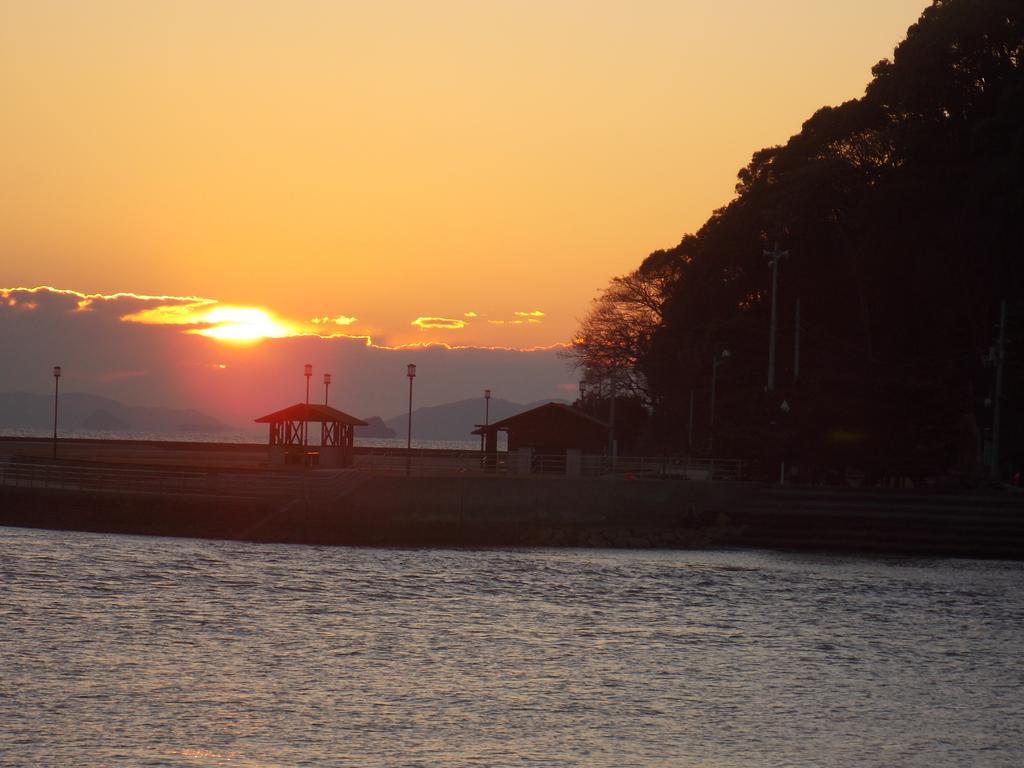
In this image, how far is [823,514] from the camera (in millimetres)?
46719

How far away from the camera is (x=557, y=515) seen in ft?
158

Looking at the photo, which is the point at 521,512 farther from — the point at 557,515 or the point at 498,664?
the point at 498,664

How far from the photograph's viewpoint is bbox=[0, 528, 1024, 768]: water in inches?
670

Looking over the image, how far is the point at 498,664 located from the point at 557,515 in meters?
25.1

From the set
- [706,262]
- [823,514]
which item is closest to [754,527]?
[823,514]

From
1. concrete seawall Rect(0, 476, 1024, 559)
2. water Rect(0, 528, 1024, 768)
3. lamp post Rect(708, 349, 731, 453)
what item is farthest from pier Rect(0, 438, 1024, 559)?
lamp post Rect(708, 349, 731, 453)

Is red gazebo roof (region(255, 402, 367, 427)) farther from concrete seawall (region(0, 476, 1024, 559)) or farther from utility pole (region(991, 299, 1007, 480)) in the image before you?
utility pole (region(991, 299, 1007, 480))

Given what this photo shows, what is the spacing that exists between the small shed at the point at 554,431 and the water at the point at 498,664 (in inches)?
848

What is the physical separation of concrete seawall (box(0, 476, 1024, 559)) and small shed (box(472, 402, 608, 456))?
11869mm

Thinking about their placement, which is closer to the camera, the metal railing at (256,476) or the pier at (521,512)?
the pier at (521,512)

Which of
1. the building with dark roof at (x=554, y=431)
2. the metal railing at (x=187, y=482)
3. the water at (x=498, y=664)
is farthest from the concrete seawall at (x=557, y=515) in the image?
the building with dark roof at (x=554, y=431)

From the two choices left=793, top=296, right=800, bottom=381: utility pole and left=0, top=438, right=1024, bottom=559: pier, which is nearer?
left=0, top=438, right=1024, bottom=559: pier

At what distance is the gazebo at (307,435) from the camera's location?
59.9m

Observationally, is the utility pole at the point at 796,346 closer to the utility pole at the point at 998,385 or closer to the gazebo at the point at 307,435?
the utility pole at the point at 998,385
